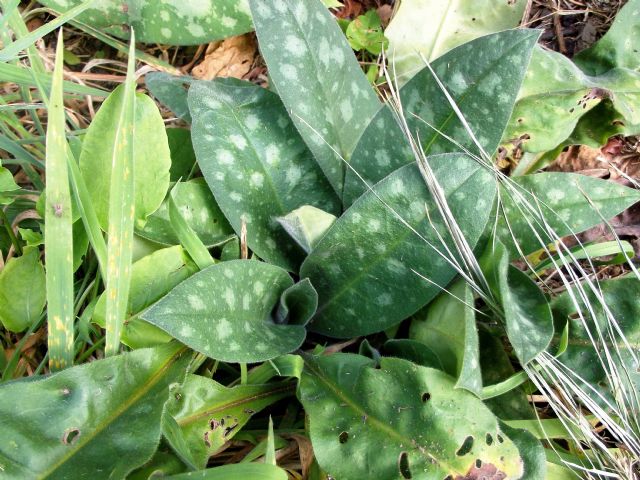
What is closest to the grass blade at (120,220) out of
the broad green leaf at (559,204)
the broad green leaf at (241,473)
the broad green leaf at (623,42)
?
the broad green leaf at (241,473)

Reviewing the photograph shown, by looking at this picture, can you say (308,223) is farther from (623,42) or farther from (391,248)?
(623,42)

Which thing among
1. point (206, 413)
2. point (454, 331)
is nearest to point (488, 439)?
point (454, 331)

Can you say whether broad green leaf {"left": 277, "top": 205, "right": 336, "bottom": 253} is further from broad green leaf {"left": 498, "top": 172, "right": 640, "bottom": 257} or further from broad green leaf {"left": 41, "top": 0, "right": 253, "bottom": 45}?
broad green leaf {"left": 41, "top": 0, "right": 253, "bottom": 45}

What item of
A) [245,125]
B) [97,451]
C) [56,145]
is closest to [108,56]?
[245,125]

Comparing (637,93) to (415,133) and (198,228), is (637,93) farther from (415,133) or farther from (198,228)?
(198,228)

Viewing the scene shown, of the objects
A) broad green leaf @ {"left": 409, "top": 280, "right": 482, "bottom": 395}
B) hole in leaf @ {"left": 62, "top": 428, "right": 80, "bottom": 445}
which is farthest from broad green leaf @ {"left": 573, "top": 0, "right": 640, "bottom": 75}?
hole in leaf @ {"left": 62, "top": 428, "right": 80, "bottom": 445}

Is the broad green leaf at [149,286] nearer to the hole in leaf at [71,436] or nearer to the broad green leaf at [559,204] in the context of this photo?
the hole in leaf at [71,436]
